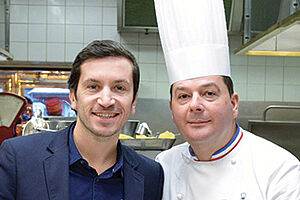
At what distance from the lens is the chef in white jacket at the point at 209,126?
119 cm

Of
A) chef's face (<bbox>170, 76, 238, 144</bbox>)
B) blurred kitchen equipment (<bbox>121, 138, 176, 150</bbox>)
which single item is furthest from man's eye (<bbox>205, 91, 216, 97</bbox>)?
blurred kitchen equipment (<bbox>121, 138, 176, 150</bbox>)

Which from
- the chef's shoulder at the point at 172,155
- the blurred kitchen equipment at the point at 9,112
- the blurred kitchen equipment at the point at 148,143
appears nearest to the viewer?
the chef's shoulder at the point at 172,155

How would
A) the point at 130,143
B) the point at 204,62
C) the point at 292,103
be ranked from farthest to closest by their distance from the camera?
1. the point at 292,103
2. the point at 130,143
3. the point at 204,62

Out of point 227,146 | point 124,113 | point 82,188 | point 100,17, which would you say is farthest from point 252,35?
point 100,17

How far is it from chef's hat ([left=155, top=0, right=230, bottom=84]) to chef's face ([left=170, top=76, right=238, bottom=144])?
0.06m

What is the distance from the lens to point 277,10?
71.2 inches

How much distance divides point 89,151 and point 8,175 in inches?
11.3

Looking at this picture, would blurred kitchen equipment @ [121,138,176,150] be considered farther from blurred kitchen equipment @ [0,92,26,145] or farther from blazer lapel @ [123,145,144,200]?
blurred kitchen equipment @ [0,92,26,145]

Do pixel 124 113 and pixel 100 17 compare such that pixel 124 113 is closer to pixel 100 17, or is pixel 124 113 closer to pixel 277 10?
pixel 277 10

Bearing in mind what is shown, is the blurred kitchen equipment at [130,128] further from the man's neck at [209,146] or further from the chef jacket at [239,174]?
the man's neck at [209,146]

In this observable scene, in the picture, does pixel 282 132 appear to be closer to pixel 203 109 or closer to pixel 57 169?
pixel 203 109

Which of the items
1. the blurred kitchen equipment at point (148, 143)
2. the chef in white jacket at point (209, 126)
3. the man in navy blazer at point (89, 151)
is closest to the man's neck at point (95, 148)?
the man in navy blazer at point (89, 151)

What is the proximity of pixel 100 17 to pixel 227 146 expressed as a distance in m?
3.17

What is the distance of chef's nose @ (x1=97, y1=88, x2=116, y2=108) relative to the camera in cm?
119
